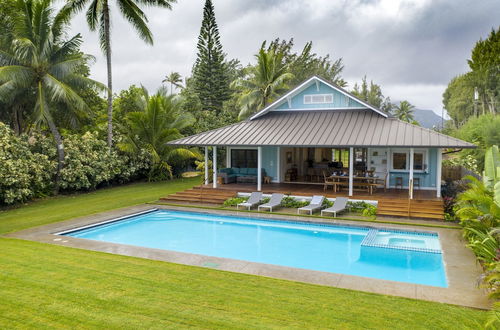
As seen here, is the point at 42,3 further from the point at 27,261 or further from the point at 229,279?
the point at 229,279

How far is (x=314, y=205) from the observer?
47.9ft

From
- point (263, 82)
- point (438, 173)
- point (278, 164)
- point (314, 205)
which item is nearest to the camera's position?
point (314, 205)

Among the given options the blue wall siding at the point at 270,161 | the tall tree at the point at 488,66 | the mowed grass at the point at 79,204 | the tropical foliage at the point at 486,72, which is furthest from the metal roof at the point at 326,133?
the tall tree at the point at 488,66

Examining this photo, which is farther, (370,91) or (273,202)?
(370,91)

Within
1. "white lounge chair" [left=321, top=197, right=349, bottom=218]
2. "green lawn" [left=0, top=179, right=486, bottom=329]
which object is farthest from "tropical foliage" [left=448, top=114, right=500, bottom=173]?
"green lawn" [left=0, top=179, right=486, bottom=329]

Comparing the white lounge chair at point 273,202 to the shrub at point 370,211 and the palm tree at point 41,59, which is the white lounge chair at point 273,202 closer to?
the shrub at point 370,211

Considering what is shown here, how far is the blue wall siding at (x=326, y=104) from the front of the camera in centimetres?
1833

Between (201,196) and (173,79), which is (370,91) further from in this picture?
(201,196)

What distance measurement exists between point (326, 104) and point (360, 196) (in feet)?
19.3

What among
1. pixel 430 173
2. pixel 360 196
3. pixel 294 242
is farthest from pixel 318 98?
pixel 294 242

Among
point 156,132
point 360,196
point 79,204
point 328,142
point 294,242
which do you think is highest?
point 156,132

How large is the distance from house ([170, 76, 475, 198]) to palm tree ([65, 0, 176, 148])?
691 cm

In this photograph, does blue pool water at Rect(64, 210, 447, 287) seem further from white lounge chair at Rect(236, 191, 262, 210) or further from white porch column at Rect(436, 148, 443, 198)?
white porch column at Rect(436, 148, 443, 198)

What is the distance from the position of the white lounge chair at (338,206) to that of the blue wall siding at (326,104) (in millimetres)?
5922
